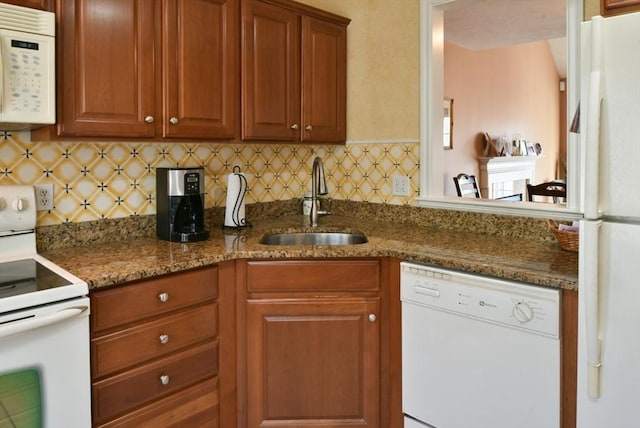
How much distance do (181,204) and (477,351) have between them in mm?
1334

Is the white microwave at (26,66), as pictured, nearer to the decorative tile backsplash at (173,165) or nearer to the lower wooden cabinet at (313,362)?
the decorative tile backsplash at (173,165)

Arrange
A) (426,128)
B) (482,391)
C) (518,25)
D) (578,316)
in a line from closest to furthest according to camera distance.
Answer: (578,316) → (482,391) → (426,128) → (518,25)

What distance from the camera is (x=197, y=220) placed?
226 centimetres

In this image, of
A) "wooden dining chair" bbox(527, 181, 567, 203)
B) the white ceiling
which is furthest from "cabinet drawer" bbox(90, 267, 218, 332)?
"wooden dining chair" bbox(527, 181, 567, 203)

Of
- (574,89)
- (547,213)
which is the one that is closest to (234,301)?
(547,213)

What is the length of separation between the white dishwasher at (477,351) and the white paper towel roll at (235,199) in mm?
919

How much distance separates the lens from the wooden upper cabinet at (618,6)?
165 centimetres

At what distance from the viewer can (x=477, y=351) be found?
182 centimetres

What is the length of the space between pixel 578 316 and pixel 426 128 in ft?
4.43

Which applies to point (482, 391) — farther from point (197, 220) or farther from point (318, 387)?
point (197, 220)

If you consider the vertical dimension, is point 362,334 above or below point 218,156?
below

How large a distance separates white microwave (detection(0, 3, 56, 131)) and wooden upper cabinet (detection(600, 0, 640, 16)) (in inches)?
71.8

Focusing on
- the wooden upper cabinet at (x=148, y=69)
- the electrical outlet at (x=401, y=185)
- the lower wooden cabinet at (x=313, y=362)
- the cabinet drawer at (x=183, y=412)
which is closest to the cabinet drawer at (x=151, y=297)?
the lower wooden cabinet at (x=313, y=362)

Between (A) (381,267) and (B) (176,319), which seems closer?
(B) (176,319)
